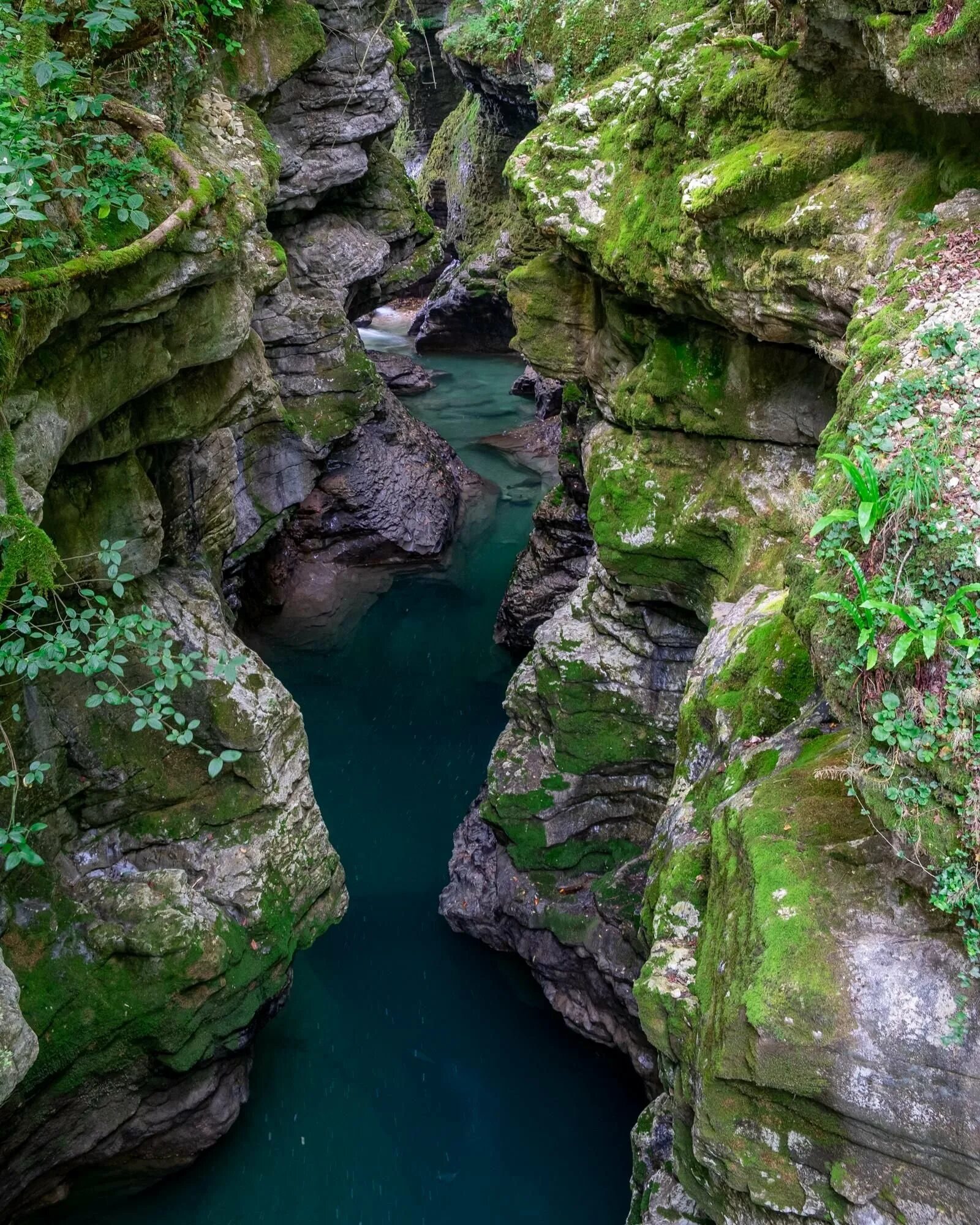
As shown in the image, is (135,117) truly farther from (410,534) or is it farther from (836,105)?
(410,534)

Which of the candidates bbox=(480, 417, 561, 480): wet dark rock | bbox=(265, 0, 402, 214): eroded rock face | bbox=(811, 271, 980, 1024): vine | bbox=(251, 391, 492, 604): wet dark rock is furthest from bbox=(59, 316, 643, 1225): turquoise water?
bbox=(480, 417, 561, 480): wet dark rock

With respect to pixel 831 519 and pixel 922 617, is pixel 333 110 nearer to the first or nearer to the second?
pixel 831 519

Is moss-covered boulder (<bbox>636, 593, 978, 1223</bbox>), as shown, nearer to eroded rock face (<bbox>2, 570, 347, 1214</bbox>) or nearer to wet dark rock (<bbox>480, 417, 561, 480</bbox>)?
eroded rock face (<bbox>2, 570, 347, 1214</bbox>)

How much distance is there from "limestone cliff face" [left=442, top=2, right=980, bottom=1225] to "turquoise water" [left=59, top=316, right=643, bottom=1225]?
68 centimetres

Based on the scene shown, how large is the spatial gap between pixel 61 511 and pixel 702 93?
516cm

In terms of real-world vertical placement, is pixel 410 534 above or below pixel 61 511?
below

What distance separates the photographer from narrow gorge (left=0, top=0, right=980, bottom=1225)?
136 inches

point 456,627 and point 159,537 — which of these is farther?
point 456,627

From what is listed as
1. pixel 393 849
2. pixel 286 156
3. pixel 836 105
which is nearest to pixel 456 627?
pixel 393 849

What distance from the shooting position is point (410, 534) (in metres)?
16.7

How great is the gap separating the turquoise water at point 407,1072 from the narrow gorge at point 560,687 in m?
0.05

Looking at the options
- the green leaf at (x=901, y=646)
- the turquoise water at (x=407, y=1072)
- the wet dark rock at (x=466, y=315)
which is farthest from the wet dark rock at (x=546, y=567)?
the wet dark rock at (x=466, y=315)

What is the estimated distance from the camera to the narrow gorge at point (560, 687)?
344cm

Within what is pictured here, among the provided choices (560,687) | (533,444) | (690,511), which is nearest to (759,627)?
(690,511)
